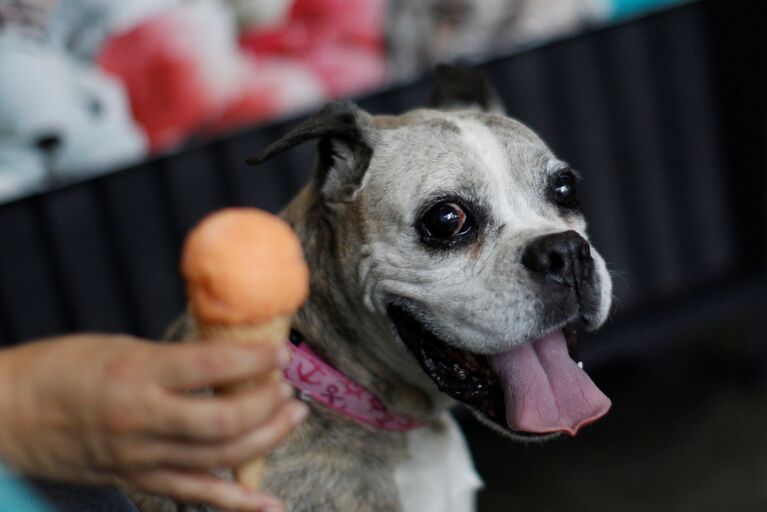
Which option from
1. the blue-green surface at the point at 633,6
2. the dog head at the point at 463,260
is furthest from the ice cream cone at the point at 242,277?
the blue-green surface at the point at 633,6

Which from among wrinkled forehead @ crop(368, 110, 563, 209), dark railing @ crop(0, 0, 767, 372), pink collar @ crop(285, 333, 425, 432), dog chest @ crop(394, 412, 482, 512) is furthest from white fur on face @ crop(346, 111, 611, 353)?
dark railing @ crop(0, 0, 767, 372)

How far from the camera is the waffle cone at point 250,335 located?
67 centimetres

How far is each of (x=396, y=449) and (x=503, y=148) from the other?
1.53 feet

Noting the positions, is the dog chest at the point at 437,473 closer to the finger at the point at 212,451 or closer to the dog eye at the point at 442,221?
the dog eye at the point at 442,221

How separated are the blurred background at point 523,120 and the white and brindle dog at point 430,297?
0.94m

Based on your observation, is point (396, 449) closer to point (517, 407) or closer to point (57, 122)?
point (517, 407)

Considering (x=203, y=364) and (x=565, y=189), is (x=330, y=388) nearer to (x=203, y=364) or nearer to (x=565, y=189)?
(x=565, y=189)

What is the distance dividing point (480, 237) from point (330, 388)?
304mm

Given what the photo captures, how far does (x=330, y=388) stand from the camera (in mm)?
1228

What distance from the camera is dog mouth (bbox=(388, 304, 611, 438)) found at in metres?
1.18

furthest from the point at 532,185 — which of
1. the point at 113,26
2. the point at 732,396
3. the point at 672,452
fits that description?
the point at 732,396

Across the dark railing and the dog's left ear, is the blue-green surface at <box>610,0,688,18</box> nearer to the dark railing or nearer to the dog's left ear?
the dark railing

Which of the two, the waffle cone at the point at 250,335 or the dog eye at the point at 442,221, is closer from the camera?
the waffle cone at the point at 250,335

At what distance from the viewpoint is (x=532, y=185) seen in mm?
1340
